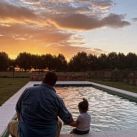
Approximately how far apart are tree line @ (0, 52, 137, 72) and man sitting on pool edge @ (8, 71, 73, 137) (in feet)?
181

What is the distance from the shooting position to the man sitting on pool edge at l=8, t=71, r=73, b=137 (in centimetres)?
425

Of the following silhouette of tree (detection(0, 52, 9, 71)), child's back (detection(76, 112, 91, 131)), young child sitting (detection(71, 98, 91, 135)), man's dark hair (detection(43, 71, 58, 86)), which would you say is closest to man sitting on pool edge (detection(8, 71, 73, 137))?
man's dark hair (detection(43, 71, 58, 86))

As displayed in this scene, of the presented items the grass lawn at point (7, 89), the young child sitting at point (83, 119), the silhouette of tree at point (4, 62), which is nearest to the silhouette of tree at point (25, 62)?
the silhouette of tree at point (4, 62)

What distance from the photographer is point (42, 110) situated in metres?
4.24

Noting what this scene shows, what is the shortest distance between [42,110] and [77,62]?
58.5 m

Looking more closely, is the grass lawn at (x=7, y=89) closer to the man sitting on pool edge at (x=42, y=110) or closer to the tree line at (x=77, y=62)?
the man sitting on pool edge at (x=42, y=110)

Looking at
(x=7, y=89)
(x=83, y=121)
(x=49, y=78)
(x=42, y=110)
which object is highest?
(x=49, y=78)

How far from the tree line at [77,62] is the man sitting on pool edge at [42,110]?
55.3m

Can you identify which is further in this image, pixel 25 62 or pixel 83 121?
pixel 25 62

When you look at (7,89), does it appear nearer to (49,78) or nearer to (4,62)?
(49,78)

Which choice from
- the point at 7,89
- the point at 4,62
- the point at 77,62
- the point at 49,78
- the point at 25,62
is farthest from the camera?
the point at 25,62

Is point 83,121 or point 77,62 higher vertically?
point 77,62

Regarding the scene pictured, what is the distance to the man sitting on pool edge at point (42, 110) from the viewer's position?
13.9 feet

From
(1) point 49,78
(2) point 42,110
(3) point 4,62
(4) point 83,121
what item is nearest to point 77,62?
(3) point 4,62
